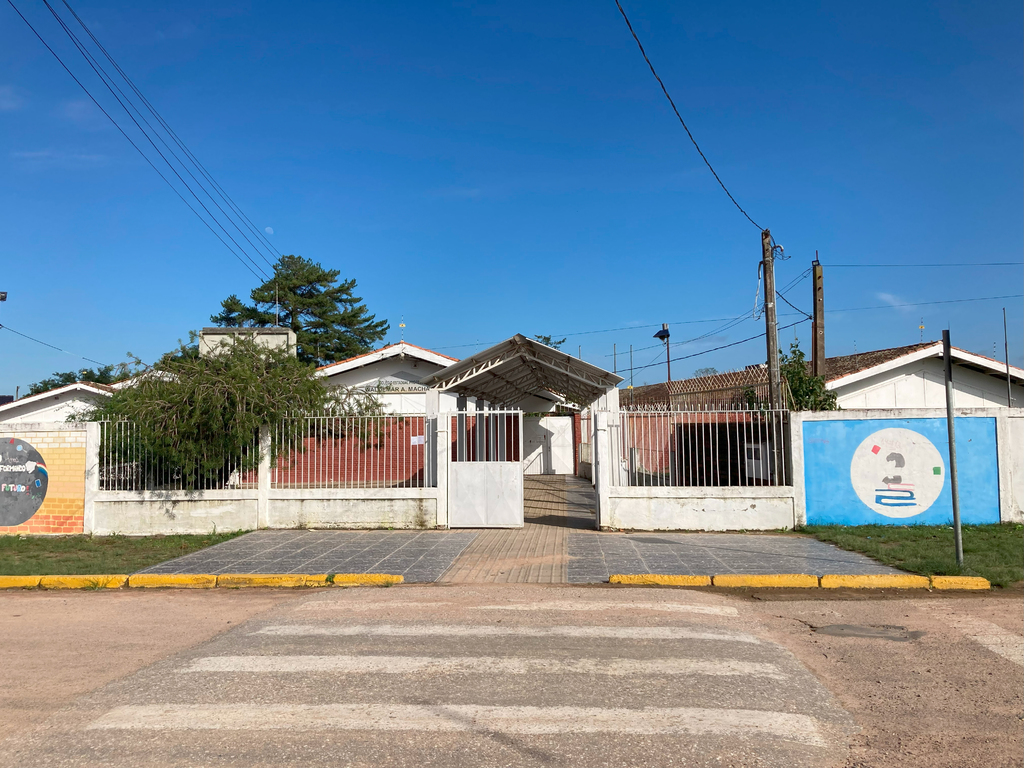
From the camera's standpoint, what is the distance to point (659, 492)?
13156 millimetres

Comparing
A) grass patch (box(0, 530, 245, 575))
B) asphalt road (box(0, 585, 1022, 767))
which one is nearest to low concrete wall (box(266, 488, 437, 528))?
grass patch (box(0, 530, 245, 575))

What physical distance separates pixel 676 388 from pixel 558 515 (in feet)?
45.1

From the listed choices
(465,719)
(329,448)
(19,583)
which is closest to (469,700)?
(465,719)

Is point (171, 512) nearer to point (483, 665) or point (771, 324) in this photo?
point (483, 665)

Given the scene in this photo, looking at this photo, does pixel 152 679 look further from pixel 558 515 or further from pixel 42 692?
pixel 558 515

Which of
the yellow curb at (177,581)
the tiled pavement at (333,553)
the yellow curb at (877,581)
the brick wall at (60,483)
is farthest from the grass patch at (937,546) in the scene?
the brick wall at (60,483)

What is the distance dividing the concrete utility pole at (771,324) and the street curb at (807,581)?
17.7 feet

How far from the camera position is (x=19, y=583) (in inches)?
376

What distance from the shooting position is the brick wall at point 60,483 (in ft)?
45.0

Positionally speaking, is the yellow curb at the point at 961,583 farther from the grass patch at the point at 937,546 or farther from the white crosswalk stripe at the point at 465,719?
the white crosswalk stripe at the point at 465,719

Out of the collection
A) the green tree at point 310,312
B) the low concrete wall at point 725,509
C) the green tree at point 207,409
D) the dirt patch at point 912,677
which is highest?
the green tree at point 310,312

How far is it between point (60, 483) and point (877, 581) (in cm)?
1423

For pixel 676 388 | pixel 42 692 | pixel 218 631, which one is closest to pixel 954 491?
pixel 218 631

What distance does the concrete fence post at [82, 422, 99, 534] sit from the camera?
1360 centimetres
